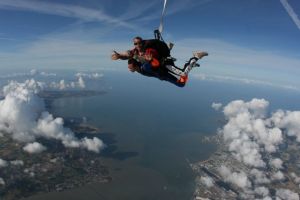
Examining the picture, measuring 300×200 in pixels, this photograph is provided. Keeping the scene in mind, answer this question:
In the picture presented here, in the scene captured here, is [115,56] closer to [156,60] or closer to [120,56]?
[120,56]

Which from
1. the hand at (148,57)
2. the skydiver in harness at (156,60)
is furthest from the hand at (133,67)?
the hand at (148,57)

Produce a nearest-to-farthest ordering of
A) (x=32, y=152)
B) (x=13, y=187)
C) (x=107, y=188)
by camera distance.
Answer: (x=13, y=187)
(x=107, y=188)
(x=32, y=152)

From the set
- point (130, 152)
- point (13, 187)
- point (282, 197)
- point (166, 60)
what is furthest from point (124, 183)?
point (166, 60)

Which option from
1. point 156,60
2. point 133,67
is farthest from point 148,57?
point 133,67

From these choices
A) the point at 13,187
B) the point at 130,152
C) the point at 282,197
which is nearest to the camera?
the point at 13,187

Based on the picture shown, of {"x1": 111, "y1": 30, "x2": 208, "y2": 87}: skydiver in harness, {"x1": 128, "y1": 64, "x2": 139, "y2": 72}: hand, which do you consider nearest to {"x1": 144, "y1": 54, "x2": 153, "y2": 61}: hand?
{"x1": 111, "y1": 30, "x2": 208, "y2": 87}: skydiver in harness

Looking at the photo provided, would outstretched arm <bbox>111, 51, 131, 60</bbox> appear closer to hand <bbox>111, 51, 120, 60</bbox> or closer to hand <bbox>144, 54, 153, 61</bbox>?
hand <bbox>111, 51, 120, 60</bbox>

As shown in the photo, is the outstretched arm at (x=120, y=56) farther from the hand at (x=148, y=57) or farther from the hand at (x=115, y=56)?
the hand at (x=148, y=57)

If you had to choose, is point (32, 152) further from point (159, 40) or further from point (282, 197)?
point (159, 40)
